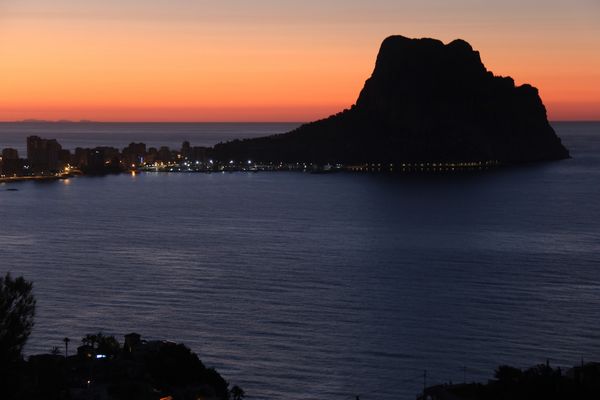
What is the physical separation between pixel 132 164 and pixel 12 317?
96.3 m

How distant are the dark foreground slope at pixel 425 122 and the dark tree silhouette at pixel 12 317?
9539 centimetres

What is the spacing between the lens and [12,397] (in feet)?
43.1

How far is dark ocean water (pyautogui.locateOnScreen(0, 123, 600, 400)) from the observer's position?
2289 cm

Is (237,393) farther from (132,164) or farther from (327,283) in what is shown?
(132,164)

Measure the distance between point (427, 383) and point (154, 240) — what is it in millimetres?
24469

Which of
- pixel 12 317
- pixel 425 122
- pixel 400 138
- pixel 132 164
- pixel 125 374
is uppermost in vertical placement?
pixel 425 122

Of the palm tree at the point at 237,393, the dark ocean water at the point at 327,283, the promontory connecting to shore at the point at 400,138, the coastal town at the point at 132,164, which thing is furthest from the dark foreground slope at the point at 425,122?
the palm tree at the point at 237,393

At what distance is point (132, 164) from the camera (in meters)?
108

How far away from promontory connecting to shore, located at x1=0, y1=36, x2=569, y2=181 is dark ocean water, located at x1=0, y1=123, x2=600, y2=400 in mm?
41134

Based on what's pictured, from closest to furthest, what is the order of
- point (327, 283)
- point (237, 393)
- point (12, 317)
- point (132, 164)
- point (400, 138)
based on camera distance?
point (12, 317) < point (237, 393) < point (327, 283) < point (132, 164) < point (400, 138)

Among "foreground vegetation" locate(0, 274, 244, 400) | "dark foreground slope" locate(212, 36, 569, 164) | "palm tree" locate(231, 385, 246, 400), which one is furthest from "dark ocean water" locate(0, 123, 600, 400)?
"dark foreground slope" locate(212, 36, 569, 164)

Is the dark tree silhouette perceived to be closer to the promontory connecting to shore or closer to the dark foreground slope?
the promontory connecting to shore

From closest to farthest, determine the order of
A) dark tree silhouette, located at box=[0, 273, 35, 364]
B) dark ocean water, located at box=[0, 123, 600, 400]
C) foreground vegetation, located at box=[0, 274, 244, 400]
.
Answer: dark tree silhouette, located at box=[0, 273, 35, 364]
foreground vegetation, located at box=[0, 274, 244, 400]
dark ocean water, located at box=[0, 123, 600, 400]


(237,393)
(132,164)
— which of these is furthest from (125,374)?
(132,164)
